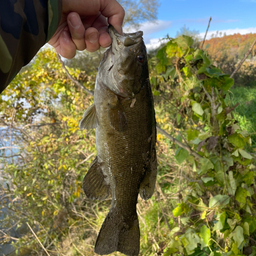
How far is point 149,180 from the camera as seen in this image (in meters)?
1.56

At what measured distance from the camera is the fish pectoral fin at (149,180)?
59.4 inches

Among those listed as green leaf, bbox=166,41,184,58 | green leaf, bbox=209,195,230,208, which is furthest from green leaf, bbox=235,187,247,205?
green leaf, bbox=166,41,184,58

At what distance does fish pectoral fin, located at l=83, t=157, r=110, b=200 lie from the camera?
158 cm

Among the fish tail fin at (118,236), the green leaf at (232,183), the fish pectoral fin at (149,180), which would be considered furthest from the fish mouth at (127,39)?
the green leaf at (232,183)

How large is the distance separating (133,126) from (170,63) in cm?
106

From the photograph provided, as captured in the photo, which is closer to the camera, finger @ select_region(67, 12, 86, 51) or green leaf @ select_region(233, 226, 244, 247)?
finger @ select_region(67, 12, 86, 51)

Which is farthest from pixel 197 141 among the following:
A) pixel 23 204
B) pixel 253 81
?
pixel 253 81

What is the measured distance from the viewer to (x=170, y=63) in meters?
2.20

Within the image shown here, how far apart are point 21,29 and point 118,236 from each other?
1.39 meters

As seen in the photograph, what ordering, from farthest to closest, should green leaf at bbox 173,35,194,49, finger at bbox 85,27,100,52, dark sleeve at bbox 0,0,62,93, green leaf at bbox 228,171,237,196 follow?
green leaf at bbox 173,35,194,49
green leaf at bbox 228,171,237,196
finger at bbox 85,27,100,52
dark sleeve at bbox 0,0,62,93

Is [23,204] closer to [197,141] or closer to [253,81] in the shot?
[197,141]

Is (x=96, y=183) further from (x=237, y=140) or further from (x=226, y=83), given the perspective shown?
(x=226, y=83)

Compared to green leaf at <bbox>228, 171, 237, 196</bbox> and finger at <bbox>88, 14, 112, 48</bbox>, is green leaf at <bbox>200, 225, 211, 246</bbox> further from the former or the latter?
finger at <bbox>88, 14, 112, 48</bbox>

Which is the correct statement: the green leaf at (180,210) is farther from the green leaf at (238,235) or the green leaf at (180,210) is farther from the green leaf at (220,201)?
the green leaf at (238,235)
